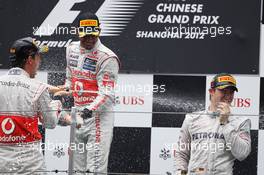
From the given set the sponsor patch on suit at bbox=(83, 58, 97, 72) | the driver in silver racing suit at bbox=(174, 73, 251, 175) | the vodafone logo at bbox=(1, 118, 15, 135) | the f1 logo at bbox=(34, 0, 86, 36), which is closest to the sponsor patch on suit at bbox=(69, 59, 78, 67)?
the sponsor patch on suit at bbox=(83, 58, 97, 72)

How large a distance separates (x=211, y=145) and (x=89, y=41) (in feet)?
5.08

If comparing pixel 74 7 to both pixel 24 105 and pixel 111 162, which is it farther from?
pixel 24 105

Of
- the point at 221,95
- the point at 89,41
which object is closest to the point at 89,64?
the point at 89,41

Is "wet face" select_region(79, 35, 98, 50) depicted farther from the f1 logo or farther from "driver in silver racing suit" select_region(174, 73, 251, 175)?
"driver in silver racing suit" select_region(174, 73, 251, 175)

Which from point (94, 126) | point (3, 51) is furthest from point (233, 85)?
point (3, 51)

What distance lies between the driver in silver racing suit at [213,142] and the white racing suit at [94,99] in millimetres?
862

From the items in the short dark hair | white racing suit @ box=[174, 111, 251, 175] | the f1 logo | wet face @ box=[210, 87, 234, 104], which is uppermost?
the f1 logo

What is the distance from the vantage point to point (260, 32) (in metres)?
7.64

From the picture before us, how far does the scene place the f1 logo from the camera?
7.80 metres

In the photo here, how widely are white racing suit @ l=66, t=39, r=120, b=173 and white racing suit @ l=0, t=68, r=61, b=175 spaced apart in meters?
1.11

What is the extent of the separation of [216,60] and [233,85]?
1.55 meters

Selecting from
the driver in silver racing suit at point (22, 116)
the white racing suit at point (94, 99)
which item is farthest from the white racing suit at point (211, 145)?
the driver in silver racing suit at point (22, 116)

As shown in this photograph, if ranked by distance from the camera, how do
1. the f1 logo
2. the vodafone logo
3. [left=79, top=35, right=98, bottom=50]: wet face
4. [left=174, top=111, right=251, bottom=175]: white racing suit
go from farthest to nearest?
the f1 logo < [left=79, top=35, right=98, bottom=50]: wet face < [left=174, top=111, right=251, bottom=175]: white racing suit < the vodafone logo

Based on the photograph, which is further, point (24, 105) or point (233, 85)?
point (233, 85)
